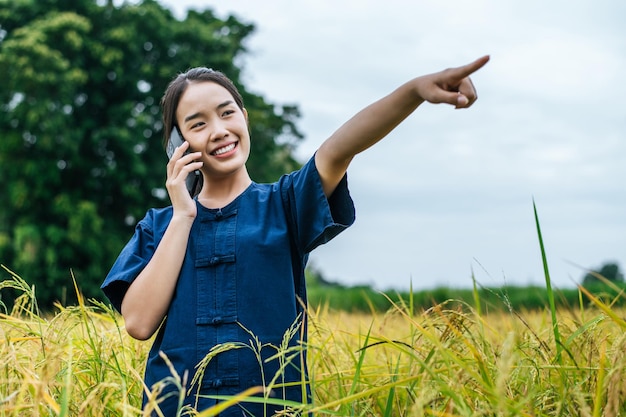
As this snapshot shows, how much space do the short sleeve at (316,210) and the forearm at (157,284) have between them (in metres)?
0.36

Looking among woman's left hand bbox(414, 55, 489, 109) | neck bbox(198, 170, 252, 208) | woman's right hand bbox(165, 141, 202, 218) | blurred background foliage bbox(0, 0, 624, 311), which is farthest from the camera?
blurred background foliage bbox(0, 0, 624, 311)

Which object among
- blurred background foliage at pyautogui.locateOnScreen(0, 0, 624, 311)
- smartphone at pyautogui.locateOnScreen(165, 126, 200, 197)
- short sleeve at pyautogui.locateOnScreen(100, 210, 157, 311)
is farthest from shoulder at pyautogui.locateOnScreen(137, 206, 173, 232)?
blurred background foliage at pyautogui.locateOnScreen(0, 0, 624, 311)

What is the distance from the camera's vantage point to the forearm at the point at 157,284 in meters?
1.98

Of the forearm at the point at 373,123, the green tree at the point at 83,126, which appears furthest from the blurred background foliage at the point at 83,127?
the forearm at the point at 373,123

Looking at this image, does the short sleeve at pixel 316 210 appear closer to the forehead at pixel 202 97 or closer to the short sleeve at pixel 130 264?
the forehead at pixel 202 97

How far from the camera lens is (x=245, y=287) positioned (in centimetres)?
193

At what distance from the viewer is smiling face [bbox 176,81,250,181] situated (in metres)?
2.08

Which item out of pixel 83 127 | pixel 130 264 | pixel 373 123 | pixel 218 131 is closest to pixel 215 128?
pixel 218 131

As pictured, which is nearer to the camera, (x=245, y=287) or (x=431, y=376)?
(x=431, y=376)

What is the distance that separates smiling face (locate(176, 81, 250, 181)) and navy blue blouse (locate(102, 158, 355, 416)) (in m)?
0.15

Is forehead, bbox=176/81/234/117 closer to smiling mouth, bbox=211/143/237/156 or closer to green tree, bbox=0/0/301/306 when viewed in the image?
smiling mouth, bbox=211/143/237/156

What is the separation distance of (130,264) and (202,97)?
592mm

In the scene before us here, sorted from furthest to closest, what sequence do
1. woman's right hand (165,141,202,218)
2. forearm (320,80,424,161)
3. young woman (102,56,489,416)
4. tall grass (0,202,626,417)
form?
woman's right hand (165,141,202,218) → young woman (102,56,489,416) → forearm (320,80,424,161) → tall grass (0,202,626,417)

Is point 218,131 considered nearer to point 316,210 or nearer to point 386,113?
point 316,210
